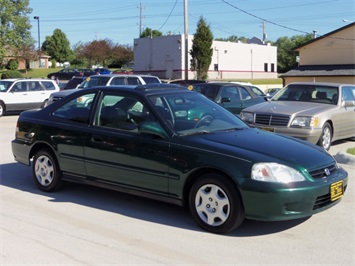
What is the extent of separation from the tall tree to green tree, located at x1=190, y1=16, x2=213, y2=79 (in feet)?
58.2

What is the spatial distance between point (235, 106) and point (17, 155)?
7344 millimetres

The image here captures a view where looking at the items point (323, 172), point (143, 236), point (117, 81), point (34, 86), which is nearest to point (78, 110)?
point (143, 236)

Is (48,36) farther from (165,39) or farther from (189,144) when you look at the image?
(189,144)

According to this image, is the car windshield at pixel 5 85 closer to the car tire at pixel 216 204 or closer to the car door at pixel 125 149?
the car door at pixel 125 149

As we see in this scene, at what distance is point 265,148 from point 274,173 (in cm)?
42

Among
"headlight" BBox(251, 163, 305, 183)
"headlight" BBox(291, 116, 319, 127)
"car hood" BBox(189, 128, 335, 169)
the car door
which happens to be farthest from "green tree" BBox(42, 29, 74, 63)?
"headlight" BBox(251, 163, 305, 183)

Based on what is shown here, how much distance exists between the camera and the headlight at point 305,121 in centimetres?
932

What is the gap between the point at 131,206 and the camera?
588 cm

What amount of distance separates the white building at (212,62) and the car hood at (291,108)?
42409 mm

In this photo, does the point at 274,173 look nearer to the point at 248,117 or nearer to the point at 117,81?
the point at 248,117

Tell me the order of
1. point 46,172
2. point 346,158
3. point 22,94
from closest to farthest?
1. point 46,172
2. point 346,158
3. point 22,94

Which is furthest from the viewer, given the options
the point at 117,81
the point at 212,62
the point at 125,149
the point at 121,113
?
the point at 212,62

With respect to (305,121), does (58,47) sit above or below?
above

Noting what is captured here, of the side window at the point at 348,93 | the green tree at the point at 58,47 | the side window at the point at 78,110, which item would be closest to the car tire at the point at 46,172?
the side window at the point at 78,110
